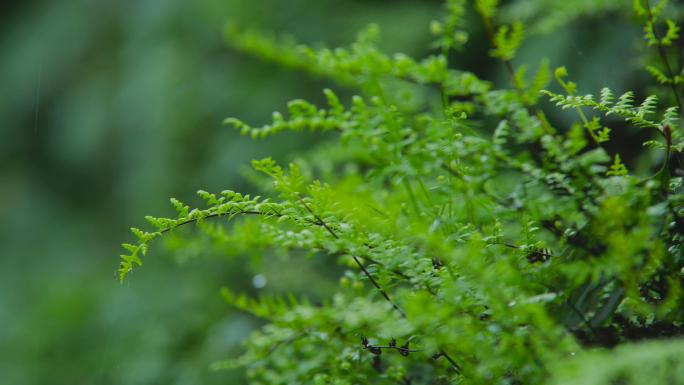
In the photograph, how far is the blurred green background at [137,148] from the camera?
1.76 meters

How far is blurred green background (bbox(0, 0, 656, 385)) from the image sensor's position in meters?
1.76

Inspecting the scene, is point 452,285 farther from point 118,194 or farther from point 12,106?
point 12,106

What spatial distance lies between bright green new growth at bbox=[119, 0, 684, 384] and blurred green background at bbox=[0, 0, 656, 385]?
63 cm

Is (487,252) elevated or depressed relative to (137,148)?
elevated

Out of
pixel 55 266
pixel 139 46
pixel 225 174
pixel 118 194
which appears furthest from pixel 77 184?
pixel 225 174

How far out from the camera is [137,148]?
9.16ft

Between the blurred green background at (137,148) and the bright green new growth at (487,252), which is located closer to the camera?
the bright green new growth at (487,252)

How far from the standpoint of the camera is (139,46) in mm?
2812

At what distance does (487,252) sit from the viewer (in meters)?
0.53

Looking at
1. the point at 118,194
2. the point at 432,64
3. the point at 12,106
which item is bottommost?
the point at 118,194

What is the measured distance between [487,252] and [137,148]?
2.48 m

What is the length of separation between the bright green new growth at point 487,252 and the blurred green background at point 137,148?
633mm

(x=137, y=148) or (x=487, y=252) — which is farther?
(x=137, y=148)

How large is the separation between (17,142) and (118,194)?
731mm
